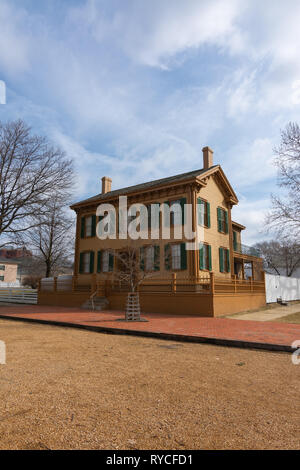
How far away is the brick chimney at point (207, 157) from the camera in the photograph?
19.8 m

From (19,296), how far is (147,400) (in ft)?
73.1

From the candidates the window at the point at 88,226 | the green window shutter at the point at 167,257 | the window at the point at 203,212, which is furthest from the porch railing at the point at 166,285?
the window at the point at 88,226

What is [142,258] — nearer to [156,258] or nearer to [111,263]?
[156,258]

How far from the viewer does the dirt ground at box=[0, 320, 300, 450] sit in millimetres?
2520

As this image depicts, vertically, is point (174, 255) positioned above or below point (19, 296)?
above

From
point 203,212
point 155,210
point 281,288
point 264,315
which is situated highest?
point 155,210

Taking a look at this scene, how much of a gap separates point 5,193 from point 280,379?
55.2 ft

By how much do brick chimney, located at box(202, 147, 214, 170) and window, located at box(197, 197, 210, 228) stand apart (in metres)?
3.33

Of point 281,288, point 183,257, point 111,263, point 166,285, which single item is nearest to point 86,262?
point 111,263

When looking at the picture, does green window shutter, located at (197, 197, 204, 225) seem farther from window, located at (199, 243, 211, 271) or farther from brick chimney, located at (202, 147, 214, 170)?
brick chimney, located at (202, 147, 214, 170)

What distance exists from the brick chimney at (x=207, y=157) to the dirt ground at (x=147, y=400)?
50.6ft

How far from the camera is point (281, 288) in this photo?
22.7 m

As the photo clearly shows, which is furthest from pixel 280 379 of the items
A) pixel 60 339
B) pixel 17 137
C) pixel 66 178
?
pixel 17 137

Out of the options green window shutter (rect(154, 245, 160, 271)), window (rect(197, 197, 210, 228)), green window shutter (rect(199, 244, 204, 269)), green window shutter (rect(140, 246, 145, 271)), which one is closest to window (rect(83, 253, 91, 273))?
green window shutter (rect(140, 246, 145, 271))
